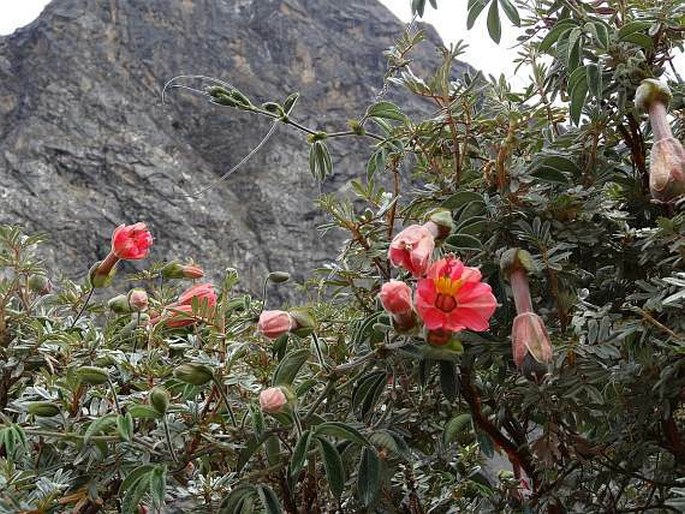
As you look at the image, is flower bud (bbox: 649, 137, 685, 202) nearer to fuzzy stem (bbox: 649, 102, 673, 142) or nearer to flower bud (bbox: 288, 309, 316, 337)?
fuzzy stem (bbox: 649, 102, 673, 142)

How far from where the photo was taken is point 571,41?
2.06ft

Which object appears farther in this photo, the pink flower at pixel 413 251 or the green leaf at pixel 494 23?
the green leaf at pixel 494 23

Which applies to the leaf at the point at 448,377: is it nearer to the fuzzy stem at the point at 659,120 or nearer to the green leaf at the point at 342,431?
the green leaf at the point at 342,431

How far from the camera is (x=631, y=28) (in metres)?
0.62

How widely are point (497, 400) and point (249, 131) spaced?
8957 mm

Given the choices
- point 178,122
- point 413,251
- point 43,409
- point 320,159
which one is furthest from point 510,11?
point 178,122

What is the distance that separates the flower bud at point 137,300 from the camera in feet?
2.39

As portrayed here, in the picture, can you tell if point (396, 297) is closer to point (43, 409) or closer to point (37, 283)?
point (43, 409)

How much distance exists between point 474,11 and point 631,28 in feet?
0.58

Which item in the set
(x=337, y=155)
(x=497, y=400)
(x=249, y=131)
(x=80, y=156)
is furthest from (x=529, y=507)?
(x=249, y=131)

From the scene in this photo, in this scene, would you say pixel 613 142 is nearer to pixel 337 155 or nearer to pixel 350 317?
pixel 350 317

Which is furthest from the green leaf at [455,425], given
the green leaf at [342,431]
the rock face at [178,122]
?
the rock face at [178,122]

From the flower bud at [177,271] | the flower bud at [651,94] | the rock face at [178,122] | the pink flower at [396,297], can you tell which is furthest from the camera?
the rock face at [178,122]

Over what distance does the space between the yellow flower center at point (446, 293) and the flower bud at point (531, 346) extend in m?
0.07
